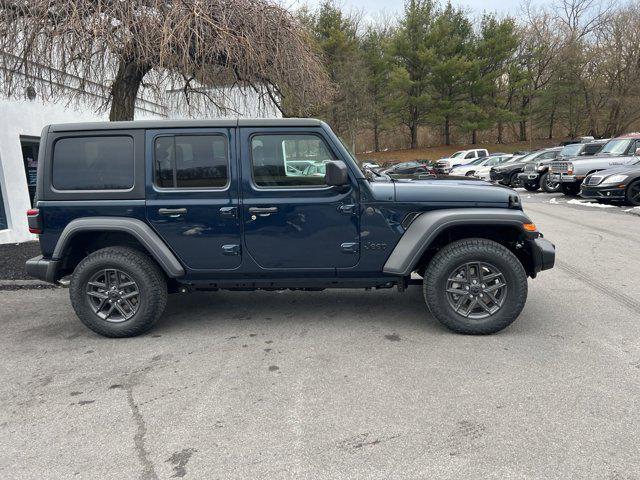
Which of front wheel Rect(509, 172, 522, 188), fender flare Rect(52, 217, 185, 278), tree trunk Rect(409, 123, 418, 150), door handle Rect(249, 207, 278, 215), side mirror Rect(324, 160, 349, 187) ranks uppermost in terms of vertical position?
tree trunk Rect(409, 123, 418, 150)

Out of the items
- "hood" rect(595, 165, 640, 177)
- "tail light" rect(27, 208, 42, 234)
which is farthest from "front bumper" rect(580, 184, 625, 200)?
"tail light" rect(27, 208, 42, 234)

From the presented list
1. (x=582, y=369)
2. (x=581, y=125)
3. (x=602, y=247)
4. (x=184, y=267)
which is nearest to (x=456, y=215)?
(x=582, y=369)

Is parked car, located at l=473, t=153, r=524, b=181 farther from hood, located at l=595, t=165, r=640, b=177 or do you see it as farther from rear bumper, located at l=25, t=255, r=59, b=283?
rear bumper, located at l=25, t=255, r=59, b=283

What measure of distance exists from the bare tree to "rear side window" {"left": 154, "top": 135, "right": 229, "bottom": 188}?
2473 mm

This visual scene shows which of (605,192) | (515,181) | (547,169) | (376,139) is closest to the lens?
(605,192)

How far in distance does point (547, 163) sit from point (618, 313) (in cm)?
1496

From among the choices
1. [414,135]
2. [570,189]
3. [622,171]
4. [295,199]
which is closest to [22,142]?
[295,199]

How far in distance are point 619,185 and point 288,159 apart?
11321 mm

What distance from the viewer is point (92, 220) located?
4.01 m

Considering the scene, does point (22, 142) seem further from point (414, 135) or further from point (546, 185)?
point (414, 135)

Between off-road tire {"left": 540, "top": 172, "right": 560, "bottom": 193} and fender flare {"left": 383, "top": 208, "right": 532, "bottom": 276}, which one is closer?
fender flare {"left": 383, "top": 208, "right": 532, "bottom": 276}

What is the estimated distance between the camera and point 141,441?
8.73ft

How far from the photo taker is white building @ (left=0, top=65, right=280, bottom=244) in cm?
816

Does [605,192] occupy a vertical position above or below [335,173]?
below
